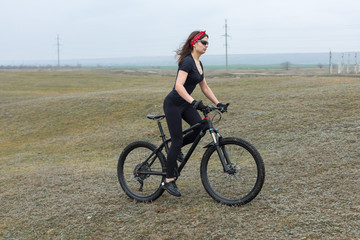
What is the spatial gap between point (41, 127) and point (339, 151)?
14046mm

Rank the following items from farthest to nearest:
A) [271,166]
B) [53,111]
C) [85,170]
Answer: [53,111]
[85,170]
[271,166]

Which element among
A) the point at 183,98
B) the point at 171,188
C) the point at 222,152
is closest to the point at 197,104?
the point at 183,98

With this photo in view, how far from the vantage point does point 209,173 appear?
5965mm

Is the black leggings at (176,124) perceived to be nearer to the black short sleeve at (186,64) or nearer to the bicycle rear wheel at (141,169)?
the bicycle rear wheel at (141,169)

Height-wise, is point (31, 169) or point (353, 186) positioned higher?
point (353, 186)

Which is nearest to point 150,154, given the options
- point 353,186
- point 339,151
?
point 353,186

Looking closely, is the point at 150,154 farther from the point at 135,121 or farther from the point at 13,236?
the point at 135,121

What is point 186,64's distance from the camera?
5676 mm

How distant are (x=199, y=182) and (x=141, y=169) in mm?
1298

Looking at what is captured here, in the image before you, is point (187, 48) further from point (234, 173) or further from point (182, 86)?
point (234, 173)

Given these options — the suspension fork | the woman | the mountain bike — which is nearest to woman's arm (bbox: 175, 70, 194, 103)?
the woman

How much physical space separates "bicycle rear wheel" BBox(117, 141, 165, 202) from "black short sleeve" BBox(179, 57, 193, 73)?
4.82 ft

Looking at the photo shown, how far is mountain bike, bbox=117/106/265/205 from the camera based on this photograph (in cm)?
547

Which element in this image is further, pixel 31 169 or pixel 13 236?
pixel 31 169
